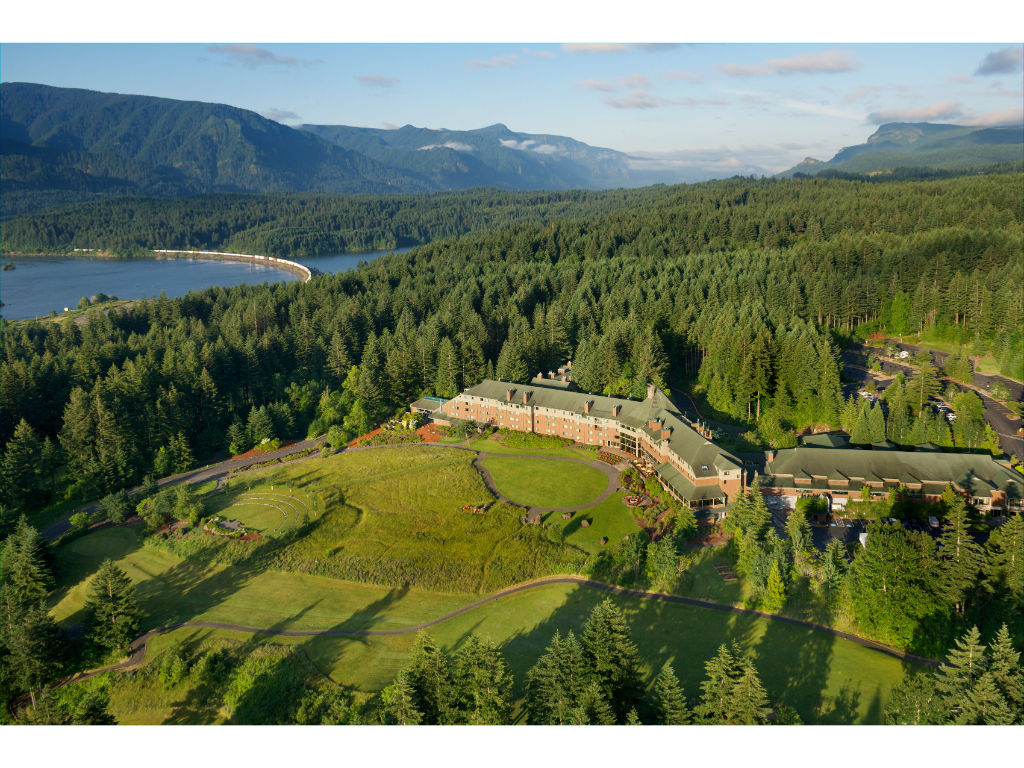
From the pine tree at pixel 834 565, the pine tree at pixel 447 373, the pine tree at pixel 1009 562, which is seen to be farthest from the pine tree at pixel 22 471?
the pine tree at pixel 1009 562

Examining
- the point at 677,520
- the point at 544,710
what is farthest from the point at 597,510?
the point at 544,710

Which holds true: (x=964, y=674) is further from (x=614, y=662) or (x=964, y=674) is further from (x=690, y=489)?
(x=690, y=489)

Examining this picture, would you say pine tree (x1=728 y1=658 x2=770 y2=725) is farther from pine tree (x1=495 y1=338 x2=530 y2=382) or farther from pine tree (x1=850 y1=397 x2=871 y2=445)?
pine tree (x1=495 y1=338 x2=530 y2=382)

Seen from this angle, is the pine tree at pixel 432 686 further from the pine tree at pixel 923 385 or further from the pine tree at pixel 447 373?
the pine tree at pixel 923 385

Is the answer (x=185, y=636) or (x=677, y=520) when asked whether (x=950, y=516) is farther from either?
(x=185, y=636)

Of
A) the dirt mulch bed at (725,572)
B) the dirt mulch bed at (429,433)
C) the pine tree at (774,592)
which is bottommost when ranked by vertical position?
the dirt mulch bed at (429,433)
